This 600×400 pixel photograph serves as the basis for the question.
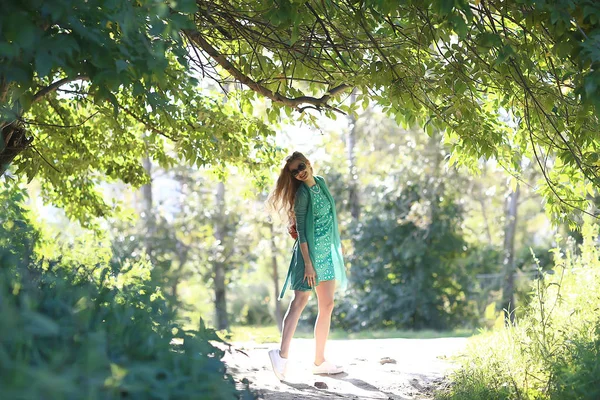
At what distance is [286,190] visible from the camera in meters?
6.45

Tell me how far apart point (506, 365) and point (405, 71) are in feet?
7.41

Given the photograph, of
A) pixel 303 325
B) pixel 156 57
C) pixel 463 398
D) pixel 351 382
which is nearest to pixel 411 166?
pixel 303 325

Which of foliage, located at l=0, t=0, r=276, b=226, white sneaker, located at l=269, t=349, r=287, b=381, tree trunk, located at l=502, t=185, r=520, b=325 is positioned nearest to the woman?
white sneaker, located at l=269, t=349, r=287, b=381

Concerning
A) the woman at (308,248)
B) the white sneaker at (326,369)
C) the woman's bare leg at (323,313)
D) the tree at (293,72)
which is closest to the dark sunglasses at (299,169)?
the woman at (308,248)

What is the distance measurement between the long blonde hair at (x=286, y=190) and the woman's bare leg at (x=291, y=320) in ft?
2.42

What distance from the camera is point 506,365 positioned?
525 centimetres

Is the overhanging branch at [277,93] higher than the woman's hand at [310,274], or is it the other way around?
the overhanging branch at [277,93]

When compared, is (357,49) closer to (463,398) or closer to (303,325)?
(463,398)

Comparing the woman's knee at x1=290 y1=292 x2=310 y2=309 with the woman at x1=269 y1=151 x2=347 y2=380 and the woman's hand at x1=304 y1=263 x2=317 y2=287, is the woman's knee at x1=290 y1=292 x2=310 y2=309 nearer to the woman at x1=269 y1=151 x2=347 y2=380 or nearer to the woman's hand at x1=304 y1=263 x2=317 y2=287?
the woman at x1=269 y1=151 x2=347 y2=380

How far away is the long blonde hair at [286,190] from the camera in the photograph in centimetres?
633

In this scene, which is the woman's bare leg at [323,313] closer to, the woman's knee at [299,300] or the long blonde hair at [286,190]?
the woman's knee at [299,300]

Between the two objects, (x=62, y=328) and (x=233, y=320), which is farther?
(x=233, y=320)

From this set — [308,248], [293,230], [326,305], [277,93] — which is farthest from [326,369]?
[277,93]

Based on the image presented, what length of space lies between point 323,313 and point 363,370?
772 millimetres
